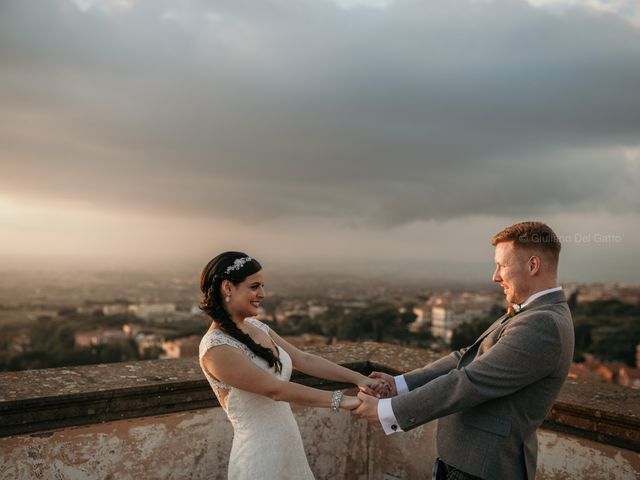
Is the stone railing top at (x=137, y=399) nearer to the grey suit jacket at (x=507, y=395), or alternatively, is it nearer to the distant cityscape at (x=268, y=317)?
the grey suit jacket at (x=507, y=395)

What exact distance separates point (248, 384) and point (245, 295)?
1.36ft

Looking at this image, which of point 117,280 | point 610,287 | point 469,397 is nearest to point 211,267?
point 469,397

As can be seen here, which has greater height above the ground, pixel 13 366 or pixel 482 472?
pixel 482 472

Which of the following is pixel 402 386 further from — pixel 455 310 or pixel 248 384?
pixel 455 310

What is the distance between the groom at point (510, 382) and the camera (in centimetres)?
188

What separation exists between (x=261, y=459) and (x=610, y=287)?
37.5 m

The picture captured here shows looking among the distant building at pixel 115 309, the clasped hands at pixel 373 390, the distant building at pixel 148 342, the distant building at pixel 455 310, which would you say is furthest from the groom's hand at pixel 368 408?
the distant building at pixel 115 309

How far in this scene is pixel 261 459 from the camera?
2.30 meters

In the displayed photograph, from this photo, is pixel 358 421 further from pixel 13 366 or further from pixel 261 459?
pixel 13 366

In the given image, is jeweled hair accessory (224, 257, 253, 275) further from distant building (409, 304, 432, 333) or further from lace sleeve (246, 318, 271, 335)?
distant building (409, 304, 432, 333)

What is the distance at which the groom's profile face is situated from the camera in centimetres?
203

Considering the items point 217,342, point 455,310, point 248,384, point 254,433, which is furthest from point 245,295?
point 455,310

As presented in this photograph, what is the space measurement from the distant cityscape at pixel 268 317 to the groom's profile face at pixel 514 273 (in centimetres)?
1365

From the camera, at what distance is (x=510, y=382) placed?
1871mm
